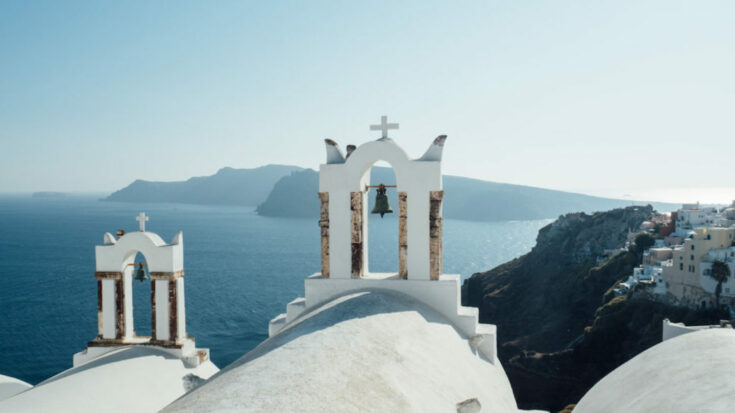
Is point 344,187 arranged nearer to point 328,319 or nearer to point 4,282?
point 328,319

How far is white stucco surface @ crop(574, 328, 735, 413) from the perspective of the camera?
4341 mm

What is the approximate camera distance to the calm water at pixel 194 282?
40.5m

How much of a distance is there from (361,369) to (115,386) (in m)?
5.36

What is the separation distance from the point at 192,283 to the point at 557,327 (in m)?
47.1

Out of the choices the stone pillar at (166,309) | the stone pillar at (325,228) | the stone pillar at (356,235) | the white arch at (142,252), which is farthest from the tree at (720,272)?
the white arch at (142,252)

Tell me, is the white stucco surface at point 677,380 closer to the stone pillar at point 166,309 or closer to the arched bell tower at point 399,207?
the arched bell tower at point 399,207

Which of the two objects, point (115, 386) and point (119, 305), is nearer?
point (115, 386)

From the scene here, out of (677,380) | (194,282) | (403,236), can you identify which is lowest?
(194,282)

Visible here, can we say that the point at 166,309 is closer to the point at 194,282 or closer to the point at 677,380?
the point at 677,380

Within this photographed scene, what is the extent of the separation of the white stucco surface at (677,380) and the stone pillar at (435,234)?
10.4 ft

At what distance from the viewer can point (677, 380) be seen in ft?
17.0

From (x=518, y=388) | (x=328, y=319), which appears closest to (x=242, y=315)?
(x=518, y=388)

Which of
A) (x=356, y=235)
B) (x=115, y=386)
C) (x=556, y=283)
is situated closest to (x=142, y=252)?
(x=115, y=386)

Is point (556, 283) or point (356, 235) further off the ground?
point (356, 235)
